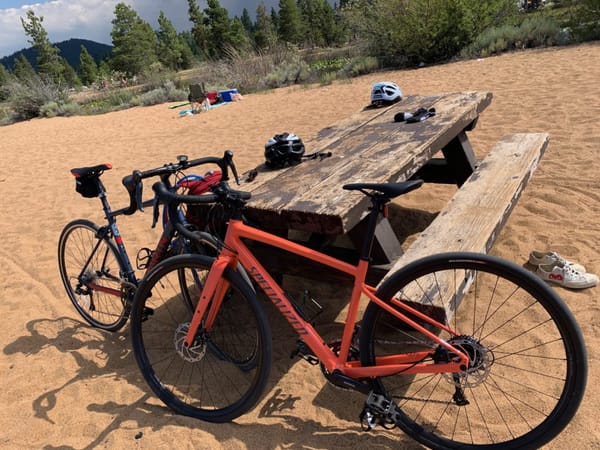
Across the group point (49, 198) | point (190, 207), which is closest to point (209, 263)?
point (190, 207)

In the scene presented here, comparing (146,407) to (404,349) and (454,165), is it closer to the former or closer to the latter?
(404,349)

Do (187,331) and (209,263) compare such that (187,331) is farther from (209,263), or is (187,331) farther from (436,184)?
(436,184)

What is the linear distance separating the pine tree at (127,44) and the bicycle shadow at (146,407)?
5121cm

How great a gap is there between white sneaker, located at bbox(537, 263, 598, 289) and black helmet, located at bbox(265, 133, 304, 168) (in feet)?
5.79

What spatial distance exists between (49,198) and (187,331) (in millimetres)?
5288

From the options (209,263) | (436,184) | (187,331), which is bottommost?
(436,184)

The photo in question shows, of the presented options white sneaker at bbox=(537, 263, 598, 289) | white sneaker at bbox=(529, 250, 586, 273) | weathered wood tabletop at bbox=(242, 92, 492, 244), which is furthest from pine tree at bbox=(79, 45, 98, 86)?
white sneaker at bbox=(537, 263, 598, 289)

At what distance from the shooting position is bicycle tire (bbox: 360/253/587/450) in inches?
62.7

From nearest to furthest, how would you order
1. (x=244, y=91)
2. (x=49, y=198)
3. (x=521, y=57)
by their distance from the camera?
(x=49, y=198) < (x=521, y=57) < (x=244, y=91)

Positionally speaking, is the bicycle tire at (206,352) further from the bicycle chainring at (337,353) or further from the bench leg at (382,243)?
the bench leg at (382,243)

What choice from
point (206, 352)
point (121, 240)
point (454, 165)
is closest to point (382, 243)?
point (206, 352)

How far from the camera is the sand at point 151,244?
2.18 metres

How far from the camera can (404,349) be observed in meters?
2.56

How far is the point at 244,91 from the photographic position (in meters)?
15.3
